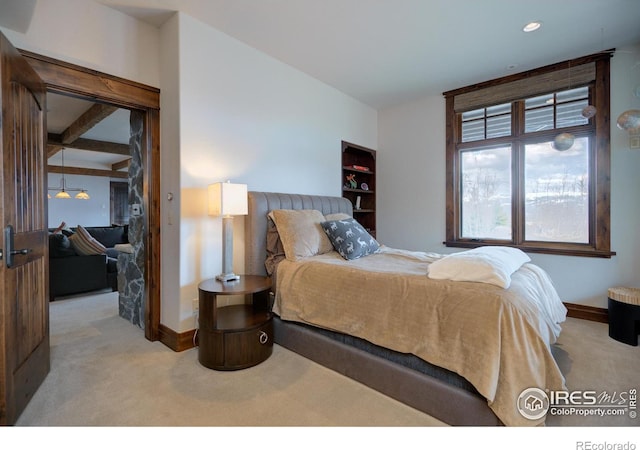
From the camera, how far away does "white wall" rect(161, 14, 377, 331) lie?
255 cm

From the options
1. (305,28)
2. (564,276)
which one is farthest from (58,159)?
(564,276)

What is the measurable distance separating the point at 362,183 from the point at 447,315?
11.4 ft

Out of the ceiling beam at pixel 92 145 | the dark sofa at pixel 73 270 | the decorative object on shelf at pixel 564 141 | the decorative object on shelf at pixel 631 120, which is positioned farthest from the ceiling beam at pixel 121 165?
the decorative object on shelf at pixel 631 120

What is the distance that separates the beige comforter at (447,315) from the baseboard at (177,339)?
797 mm

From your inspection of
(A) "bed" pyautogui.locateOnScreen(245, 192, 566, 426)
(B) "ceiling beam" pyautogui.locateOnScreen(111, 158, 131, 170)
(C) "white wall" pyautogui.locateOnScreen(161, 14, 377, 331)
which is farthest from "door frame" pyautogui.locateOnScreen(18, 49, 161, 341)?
(B) "ceiling beam" pyautogui.locateOnScreen(111, 158, 131, 170)

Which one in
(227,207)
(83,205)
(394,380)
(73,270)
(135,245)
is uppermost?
(83,205)

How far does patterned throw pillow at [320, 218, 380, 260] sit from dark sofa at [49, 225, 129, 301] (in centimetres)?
358

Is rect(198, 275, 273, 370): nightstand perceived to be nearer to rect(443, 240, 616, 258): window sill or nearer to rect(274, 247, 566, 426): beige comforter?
rect(274, 247, 566, 426): beige comforter

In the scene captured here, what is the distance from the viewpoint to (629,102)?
10.1 feet

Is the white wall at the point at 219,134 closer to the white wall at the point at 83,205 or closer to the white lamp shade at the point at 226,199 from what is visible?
Result: the white lamp shade at the point at 226,199

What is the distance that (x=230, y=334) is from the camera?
2.17m

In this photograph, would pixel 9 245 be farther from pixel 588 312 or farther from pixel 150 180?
pixel 588 312

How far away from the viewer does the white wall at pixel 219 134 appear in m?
2.55

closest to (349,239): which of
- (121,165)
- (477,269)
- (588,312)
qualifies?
(477,269)
